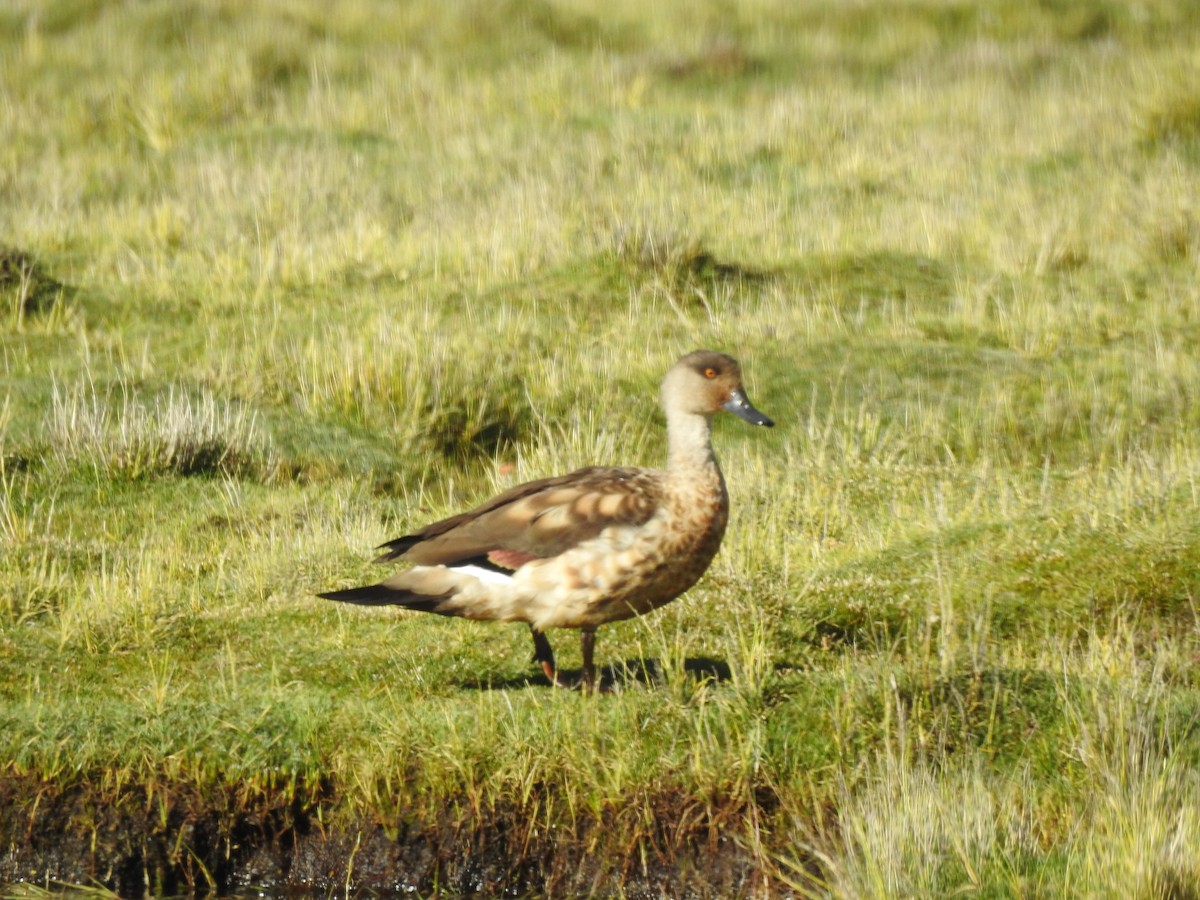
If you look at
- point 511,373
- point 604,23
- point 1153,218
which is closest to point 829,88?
point 604,23

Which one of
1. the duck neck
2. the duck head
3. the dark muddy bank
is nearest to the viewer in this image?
the dark muddy bank

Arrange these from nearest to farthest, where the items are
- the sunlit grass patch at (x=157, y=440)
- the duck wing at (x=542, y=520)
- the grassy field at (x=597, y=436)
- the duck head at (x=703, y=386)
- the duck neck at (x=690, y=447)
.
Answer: the grassy field at (x=597, y=436) → the duck wing at (x=542, y=520) → the duck neck at (x=690, y=447) → the duck head at (x=703, y=386) → the sunlit grass patch at (x=157, y=440)

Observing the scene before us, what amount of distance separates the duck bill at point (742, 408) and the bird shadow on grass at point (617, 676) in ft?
3.36

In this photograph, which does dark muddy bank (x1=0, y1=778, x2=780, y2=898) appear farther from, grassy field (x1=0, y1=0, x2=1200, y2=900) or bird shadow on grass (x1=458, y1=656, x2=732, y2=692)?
bird shadow on grass (x1=458, y1=656, x2=732, y2=692)

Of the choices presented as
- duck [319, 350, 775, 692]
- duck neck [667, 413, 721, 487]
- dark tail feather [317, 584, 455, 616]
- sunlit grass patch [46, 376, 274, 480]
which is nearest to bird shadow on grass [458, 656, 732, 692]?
duck [319, 350, 775, 692]

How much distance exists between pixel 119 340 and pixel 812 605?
269 inches

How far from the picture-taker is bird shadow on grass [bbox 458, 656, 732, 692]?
652cm

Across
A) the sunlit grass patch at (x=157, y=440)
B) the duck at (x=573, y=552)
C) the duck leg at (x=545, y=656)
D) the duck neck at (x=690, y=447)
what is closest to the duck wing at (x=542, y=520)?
the duck at (x=573, y=552)

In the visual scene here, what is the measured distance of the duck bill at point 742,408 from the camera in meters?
6.77

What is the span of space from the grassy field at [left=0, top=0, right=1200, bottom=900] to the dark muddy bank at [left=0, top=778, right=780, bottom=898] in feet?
0.05

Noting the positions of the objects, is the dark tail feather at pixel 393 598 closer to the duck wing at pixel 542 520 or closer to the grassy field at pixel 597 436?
the duck wing at pixel 542 520

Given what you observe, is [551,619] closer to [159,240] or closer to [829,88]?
[159,240]

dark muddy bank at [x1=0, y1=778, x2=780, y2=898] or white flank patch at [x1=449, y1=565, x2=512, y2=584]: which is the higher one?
white flank patch at [x1=449, y1=565, x2=512, y2=584]

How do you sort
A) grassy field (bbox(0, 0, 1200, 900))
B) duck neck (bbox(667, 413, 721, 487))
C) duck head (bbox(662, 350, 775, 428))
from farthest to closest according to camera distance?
duck head (bbox(662, 350, 775, 428)) < duck neck (bbox(667, 413, 721, 487)) < grassy field (bbox(0, 0, 1200, 900))
